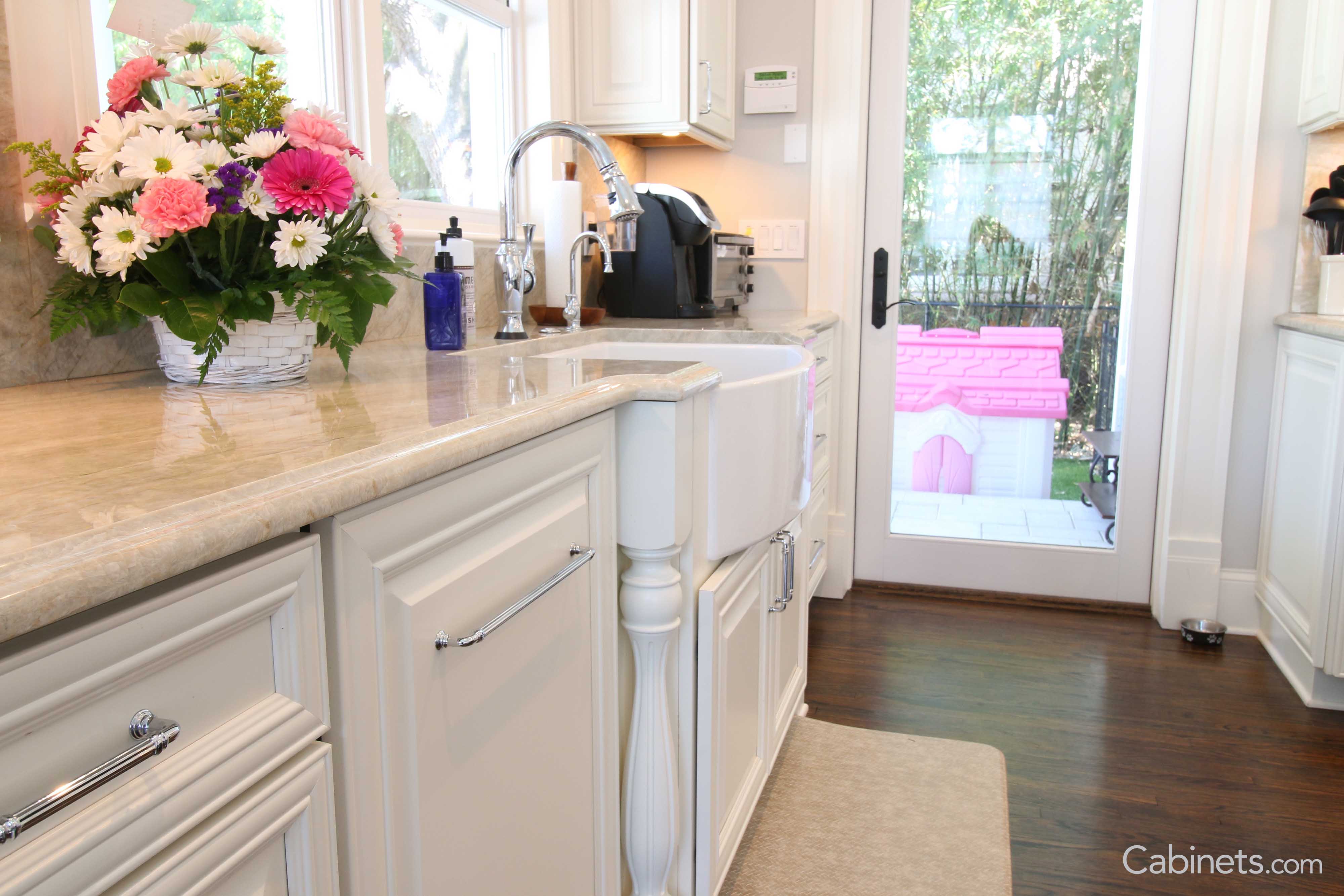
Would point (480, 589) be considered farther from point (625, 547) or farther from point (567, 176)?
point (567, 176)

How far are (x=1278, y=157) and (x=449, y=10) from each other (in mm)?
2276

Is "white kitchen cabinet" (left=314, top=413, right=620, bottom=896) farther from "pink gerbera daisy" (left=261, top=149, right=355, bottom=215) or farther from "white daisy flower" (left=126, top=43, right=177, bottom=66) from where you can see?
"white daisy flower" (left=126, top=43, right=177, bottom=66)

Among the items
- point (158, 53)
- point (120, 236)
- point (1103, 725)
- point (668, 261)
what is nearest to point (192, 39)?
point (158, 53)

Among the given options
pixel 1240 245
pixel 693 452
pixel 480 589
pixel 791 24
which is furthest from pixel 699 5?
pixel 480 589

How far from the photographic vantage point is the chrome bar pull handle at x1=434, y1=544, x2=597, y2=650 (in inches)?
33.7

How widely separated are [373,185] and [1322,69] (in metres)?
2.54

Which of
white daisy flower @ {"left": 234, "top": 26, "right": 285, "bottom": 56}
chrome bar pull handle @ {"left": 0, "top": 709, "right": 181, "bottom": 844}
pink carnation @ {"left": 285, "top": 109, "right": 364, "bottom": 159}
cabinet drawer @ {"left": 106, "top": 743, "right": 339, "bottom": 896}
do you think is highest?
white daisy flower @ {"left": 234, "top": 26, "right": 285, "bottom": 56}

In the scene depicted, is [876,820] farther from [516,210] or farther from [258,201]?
[258,201]

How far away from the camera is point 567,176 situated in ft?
8.43

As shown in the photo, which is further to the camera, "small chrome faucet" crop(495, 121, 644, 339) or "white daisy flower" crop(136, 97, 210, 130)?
"small chrome faucet" crop(495, 121, 644, 339)

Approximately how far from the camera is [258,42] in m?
1.25

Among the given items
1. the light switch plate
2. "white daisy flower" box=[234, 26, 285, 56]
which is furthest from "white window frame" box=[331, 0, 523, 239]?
the light switch plate

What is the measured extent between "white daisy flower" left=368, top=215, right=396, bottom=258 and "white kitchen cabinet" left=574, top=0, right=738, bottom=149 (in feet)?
5.45

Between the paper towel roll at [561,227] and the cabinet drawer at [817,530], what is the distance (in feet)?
2.79
